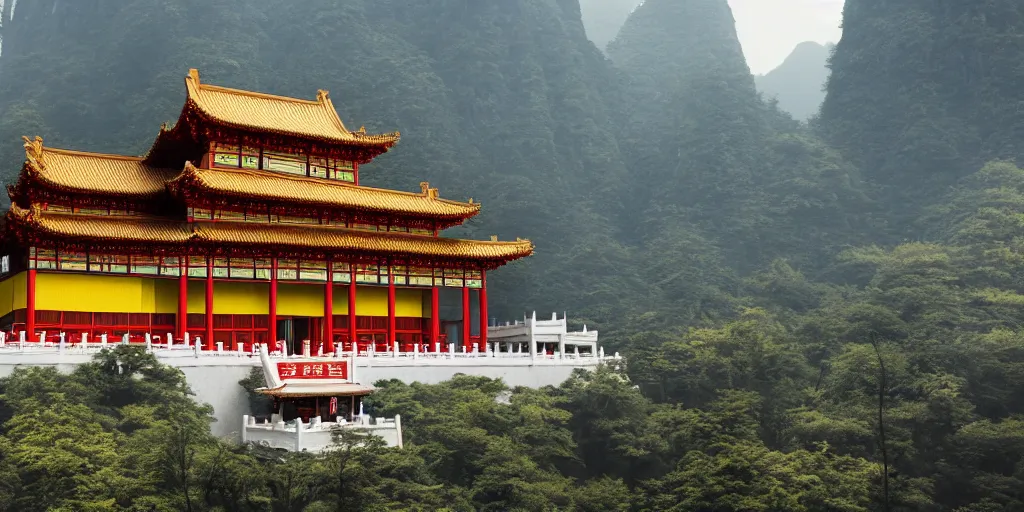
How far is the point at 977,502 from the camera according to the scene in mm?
32406

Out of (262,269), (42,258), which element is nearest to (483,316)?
(262,269)

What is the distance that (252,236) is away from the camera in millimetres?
32781

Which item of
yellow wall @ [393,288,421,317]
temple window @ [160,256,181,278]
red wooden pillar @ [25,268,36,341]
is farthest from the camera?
yellow wall @ [393,288,421,317]

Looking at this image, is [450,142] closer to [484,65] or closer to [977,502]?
[484,65]

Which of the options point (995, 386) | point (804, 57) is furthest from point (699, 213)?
point (804, 57)

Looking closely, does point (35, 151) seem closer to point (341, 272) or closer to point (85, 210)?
point (85, 210)

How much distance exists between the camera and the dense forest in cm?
2645

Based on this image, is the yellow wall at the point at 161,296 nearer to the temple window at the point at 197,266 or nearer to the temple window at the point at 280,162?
the temple window at the point at 197,266

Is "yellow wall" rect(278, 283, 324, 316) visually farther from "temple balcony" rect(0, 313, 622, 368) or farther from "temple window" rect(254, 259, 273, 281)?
"temple balcony" rect(0, 313, 622, 368)

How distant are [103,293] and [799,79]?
111196mm

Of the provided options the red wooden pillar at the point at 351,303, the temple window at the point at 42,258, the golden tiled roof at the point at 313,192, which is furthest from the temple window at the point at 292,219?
the temple window at the point at 42,258

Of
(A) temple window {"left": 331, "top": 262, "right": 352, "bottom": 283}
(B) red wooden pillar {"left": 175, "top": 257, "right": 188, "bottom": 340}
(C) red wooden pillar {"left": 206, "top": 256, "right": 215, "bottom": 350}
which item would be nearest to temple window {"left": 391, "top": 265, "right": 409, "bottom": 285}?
(A) temple window {"left": 331, "top": 262, "right": 352, "bottom": 283}

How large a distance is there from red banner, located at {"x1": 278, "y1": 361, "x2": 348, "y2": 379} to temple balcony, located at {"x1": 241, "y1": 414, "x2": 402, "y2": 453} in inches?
49.2

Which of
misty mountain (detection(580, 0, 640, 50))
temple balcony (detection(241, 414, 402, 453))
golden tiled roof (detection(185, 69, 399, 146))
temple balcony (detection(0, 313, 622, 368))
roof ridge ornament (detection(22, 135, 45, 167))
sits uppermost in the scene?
misty mountain (detection(580, 0, 640, 50))
